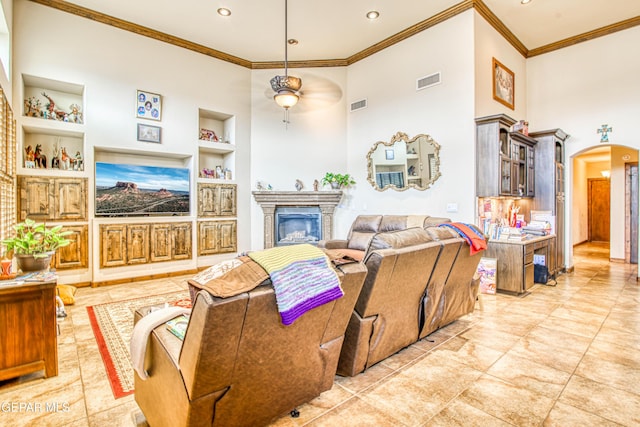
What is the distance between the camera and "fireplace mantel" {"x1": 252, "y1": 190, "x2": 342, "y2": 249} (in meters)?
6.52

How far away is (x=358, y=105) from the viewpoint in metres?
6.64

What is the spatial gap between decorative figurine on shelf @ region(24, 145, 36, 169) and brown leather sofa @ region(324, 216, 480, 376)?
5028 millimetres

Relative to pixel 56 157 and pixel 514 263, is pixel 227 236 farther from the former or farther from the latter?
pixel 514 263

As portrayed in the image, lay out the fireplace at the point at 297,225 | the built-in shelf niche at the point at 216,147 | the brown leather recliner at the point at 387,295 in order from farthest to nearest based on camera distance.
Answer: the fireplace at the point at 297,225 < the built-in shelf niche at the point at 216,147 < the brown leather recliner at the point at 387,295

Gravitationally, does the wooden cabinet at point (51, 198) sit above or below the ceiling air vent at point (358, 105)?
below

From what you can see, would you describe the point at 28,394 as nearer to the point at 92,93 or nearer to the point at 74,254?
the point at 74,254

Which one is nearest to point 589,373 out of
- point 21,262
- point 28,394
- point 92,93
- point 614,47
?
point 28,394

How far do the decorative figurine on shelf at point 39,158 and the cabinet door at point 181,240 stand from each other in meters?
1.98

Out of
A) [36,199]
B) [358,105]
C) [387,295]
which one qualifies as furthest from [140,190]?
[387,295]

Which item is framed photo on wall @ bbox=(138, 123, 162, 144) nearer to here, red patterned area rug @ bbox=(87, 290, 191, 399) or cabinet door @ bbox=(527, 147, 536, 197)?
red patterned area rug @ bbox=(87, 290, 191, 399)

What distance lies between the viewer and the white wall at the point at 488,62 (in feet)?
16.2

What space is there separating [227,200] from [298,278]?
510 cm

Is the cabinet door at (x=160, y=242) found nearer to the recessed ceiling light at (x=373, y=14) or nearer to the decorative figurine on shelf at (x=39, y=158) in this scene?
the decorative figurine on shelf at (x=39, y=158)

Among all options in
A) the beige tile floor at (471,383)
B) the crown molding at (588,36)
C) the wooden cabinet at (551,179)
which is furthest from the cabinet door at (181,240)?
the crown molding at (588,36)
